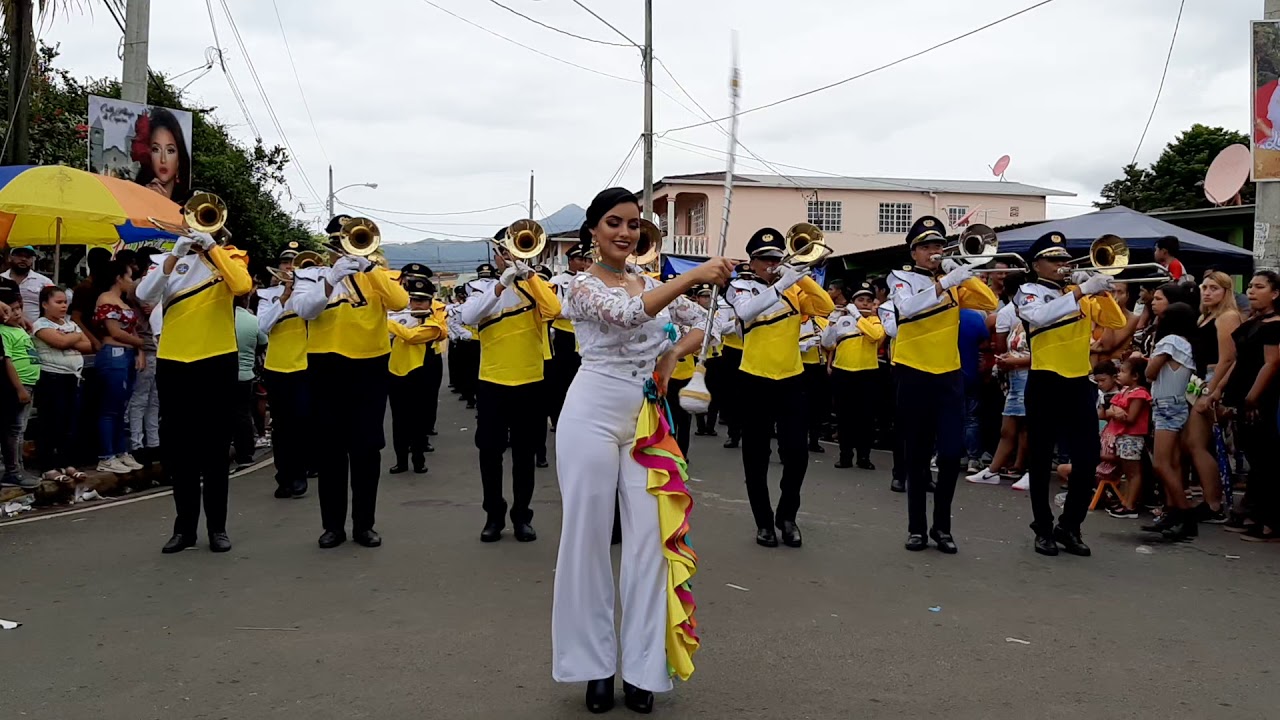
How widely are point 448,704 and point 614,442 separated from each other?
4.07ft

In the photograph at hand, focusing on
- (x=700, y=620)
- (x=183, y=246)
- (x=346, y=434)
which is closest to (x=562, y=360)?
(x=346, y=434)

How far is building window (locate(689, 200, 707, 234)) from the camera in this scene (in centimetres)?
4306

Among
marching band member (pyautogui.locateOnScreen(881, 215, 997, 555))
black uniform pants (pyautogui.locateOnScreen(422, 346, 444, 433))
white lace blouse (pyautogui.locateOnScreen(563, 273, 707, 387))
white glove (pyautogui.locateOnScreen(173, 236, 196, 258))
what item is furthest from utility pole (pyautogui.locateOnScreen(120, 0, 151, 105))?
white lace blouse (pyautogui.locateOnScreen(563, 273, 707, 387))

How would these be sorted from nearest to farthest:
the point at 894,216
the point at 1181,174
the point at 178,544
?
the point at 178,544 → the point at 1181,174 → the point at 894,216

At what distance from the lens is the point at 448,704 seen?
411 cm

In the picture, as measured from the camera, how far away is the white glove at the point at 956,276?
6609 mm

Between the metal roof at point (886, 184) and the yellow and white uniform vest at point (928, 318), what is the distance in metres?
34.9

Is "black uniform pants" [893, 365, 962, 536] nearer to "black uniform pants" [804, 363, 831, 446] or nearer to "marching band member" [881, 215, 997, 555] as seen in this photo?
"marching band member" [881, 215, 997, 555]

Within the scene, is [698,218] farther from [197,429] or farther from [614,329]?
[614,329]

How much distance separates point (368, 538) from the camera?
6.92 meters

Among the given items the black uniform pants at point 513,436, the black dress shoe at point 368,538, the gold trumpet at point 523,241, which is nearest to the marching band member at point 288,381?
the black dress shoe at point 368,538

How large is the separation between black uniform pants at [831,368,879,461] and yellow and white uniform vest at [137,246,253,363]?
673 cm

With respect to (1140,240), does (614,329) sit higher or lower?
lower

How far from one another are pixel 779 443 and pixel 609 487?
126 inches
